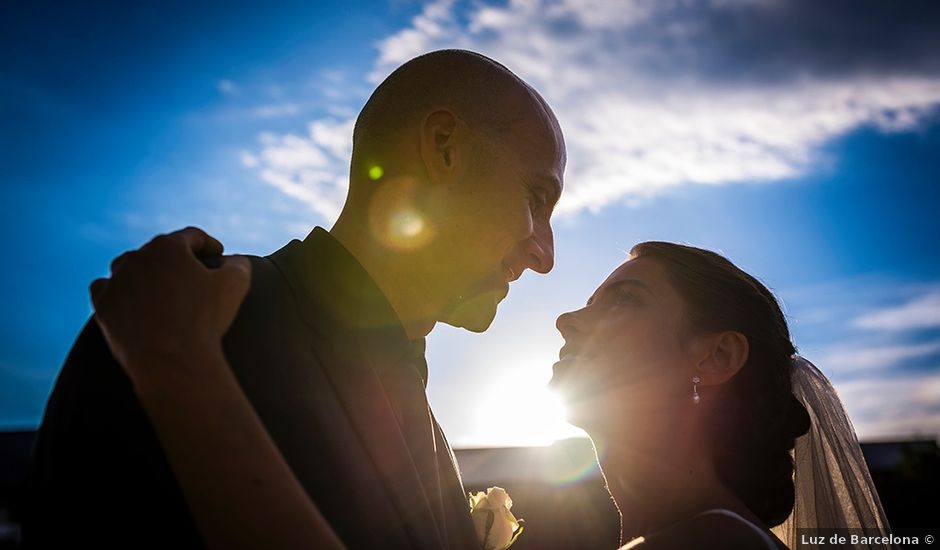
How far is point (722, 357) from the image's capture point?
4012 millimetres

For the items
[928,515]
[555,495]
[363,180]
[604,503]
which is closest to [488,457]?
[555,495]

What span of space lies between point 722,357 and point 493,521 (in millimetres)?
1939

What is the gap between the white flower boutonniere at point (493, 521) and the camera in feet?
8.95

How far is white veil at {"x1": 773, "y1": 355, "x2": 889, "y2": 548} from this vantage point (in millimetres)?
4375

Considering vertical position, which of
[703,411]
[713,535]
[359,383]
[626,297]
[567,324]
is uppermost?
[626,297]

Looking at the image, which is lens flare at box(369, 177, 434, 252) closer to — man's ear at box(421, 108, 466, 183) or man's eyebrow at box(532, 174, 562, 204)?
man's ear at box(421, 108, 466, 183)

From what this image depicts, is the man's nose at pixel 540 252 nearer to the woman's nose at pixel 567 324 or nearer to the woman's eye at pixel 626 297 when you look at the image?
the woman's nose at pixel 567 324

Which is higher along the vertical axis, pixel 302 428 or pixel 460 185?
pixel 460 185

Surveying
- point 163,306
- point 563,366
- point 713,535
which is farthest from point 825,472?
point 163,306

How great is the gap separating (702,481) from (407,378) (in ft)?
7.26

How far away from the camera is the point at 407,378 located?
2.50 metres

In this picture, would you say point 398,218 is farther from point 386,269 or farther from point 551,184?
point 551,184

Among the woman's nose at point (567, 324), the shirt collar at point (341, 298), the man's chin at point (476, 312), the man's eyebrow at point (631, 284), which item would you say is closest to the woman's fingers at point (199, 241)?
the shirt collar at point (341, 298)

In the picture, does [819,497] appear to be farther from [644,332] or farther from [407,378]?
[407,378]
